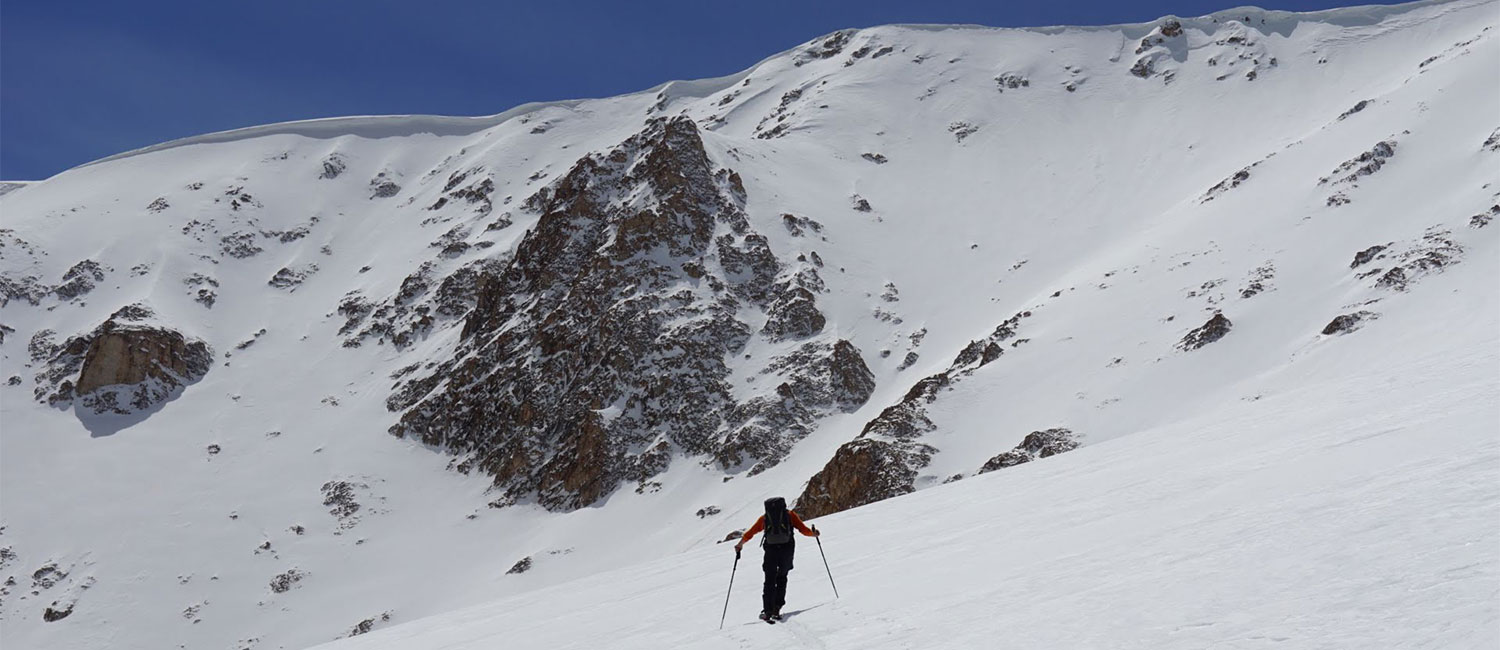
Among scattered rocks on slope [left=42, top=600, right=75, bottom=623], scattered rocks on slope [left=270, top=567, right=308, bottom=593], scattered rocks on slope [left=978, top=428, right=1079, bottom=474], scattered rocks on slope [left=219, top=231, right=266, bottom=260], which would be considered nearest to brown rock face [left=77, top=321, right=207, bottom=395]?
scattered rocks on slope [left=219, top=231, right=266, bottom=260]

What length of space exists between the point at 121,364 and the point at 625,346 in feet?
163

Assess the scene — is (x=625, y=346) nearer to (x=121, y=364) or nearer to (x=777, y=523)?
(x=121, y=364)

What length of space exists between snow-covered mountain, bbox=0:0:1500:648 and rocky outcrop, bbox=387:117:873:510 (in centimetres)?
42

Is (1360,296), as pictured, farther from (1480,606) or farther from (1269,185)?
(1480,606)

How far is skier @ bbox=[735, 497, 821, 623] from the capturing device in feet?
39.0

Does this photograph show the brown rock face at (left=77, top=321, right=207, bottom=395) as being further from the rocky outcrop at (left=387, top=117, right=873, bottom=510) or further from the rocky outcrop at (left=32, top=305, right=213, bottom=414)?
the rocky outcrop at (left=387, top=117, right=873, bottom=510)

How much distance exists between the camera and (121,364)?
92500 mm

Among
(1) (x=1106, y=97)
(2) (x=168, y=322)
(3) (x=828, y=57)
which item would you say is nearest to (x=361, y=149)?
(2) (x=168, y=322)

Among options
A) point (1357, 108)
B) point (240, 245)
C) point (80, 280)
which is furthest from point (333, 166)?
point (1357, 108)

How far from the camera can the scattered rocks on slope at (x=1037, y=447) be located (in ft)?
158

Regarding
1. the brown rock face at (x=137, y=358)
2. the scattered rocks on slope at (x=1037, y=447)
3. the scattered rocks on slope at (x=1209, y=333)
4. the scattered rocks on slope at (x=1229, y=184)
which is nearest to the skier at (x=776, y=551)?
the scattered rocks on slope at (x=1037, y=447)

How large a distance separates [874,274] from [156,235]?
84.0 m

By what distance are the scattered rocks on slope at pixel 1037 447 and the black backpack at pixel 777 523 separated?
1482 inches

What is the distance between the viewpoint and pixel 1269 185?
6962 cm
